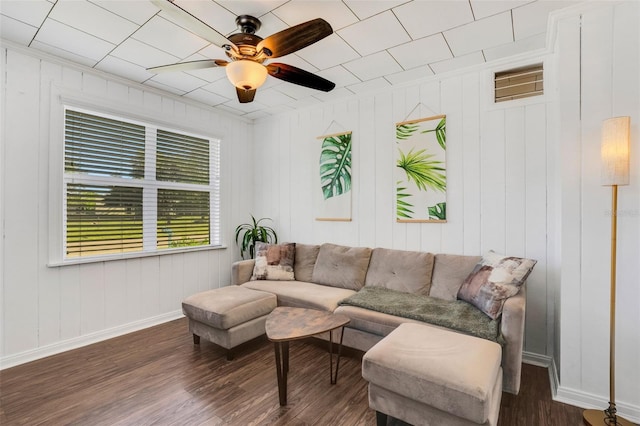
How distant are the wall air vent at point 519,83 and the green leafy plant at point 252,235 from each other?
10.3 feet

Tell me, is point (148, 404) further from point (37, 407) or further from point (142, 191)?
point (142, 191)

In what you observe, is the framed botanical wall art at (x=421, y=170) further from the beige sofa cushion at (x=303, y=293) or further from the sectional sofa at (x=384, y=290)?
the beige sofa cushion at (x=303, y=293)

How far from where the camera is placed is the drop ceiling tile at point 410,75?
9.47ft

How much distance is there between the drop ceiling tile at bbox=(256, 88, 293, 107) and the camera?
11.3ft

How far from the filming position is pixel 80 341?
2.85 meters

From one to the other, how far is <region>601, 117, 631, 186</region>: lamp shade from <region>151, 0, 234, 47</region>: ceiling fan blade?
7.62 ft

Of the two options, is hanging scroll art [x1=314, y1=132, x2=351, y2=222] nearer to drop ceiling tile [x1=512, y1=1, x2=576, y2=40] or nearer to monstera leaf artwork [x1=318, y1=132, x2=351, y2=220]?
monstera leaf artwork [x1=318, y1=132, x2=351, y2=220]

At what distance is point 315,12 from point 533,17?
61.0 inches

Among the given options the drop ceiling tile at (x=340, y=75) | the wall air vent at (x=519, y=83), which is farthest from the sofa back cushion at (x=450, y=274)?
the drop ceiling tile at (x=340, y=75)

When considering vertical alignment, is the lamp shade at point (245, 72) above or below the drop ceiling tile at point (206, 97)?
below

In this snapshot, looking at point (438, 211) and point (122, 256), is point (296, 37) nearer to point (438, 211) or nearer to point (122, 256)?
point (438, 211)

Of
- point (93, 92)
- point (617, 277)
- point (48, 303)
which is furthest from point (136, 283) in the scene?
point (617, 277)

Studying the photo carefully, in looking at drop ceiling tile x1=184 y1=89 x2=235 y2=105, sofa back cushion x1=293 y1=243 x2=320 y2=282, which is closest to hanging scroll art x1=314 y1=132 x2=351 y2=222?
sofa back cushion x1=293 y1=243 x2=320 y2=282

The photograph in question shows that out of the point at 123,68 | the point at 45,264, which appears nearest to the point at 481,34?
the point at 123,68
